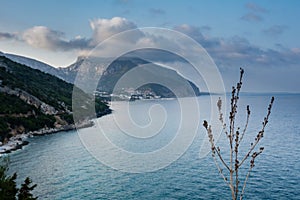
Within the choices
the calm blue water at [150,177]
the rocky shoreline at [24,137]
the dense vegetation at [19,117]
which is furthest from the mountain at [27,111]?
the calm blue water at [150,177]

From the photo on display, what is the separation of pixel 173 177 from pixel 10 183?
17194 mm

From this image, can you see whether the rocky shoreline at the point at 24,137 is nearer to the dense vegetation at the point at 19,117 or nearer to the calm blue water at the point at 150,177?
the dense vegetation at the point at 19,117

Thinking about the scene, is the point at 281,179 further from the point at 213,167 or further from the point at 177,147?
the point at 177,147

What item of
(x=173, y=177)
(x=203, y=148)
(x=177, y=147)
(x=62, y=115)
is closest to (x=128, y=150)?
(x=177, y=147)

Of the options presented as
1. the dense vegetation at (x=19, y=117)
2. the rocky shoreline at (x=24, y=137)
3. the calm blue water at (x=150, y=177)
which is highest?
the dense vegetation at (x=19, y=117)

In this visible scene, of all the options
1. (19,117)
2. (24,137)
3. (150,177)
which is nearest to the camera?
(150,177)

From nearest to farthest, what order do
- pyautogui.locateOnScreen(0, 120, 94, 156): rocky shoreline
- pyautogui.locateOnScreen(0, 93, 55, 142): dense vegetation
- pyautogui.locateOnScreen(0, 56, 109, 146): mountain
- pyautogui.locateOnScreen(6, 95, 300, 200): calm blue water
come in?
pyautogui.locateOnScreen(6, 95, 300, 200): calm blue water < pyautogui.locateOnScreen(0, 120, 94, 156): rocky shoreline < pyautogui.locateOnScreen(0, 93, 55, 142): dense vegetation < pyautogui.locateOnScreen(0, 56, 109, 146): mountain

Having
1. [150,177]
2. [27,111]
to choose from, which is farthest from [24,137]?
[150,177]

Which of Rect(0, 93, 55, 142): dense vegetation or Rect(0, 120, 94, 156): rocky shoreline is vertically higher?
Rect(0, 93, 55, 142): dense vegetation

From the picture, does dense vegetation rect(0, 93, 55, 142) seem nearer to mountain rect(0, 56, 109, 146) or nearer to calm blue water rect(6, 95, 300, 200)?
mountain rect(0, 56, 109, 146)

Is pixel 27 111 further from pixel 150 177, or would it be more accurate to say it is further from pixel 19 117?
pixel 150 177

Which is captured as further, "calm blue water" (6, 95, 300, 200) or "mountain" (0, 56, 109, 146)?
"mountain" (0, 56, 109, 146)

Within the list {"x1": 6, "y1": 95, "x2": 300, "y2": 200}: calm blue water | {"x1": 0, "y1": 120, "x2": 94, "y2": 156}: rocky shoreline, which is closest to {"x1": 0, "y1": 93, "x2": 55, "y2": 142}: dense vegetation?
{"x1": 0, "y1": 120, "x2": 94, "y2": 156}: rocky shoreline

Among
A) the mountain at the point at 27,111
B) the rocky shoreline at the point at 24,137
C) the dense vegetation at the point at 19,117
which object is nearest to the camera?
the rocky shoreline at the point at 24,137
